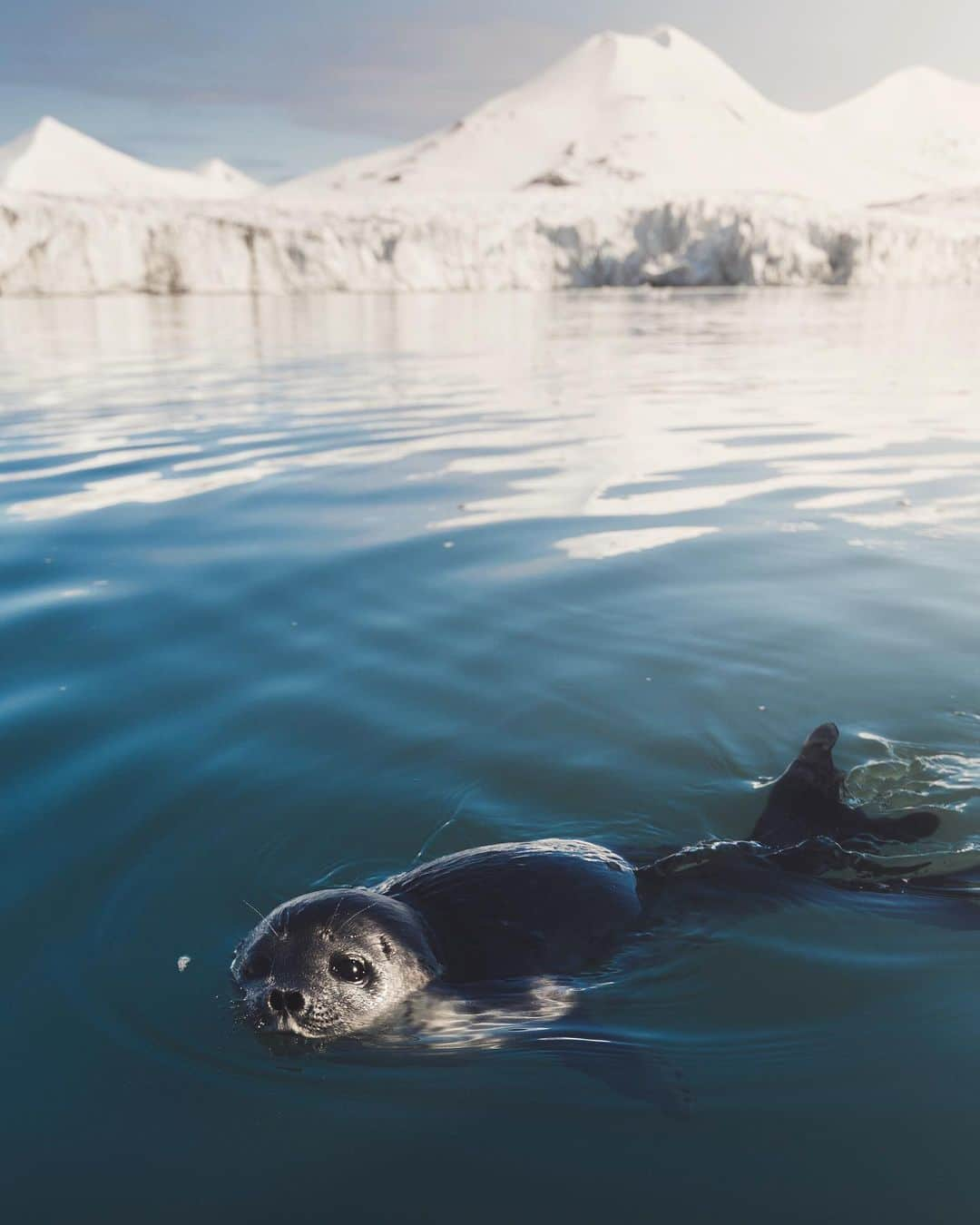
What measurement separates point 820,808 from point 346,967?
1.90 meters

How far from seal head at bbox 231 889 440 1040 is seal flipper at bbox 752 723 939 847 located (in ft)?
4.97

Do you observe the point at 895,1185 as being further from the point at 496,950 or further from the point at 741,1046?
the point at 496,950

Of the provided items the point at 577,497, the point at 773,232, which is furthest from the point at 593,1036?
the point at 773,232

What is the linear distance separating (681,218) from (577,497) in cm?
5976

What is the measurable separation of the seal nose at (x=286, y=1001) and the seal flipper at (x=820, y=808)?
5.75ft

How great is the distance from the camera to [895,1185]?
238cm

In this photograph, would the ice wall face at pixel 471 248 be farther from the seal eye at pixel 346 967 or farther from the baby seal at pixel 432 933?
the seal eye at pixel 346 967

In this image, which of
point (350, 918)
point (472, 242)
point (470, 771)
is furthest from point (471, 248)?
point (350, 918)

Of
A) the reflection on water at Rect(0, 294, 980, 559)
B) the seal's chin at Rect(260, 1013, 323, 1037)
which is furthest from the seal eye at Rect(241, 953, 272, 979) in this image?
the reflection on water at Rect(0, 294, 980, 559)

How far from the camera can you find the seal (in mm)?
2824

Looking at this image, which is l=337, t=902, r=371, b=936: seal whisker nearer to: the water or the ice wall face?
the water

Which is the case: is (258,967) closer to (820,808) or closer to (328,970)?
(328,970)

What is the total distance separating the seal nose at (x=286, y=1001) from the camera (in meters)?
2.80

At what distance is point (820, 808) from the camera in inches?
153
